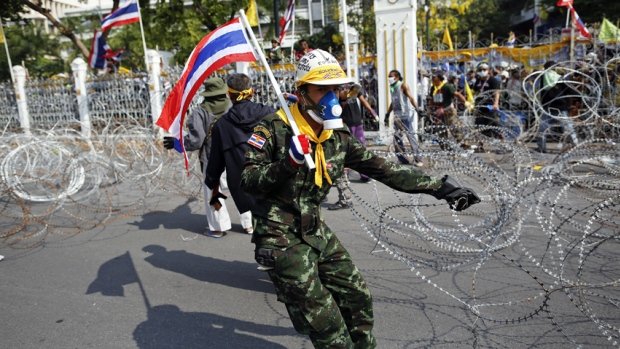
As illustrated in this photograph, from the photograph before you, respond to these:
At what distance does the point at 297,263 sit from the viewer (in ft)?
9.27

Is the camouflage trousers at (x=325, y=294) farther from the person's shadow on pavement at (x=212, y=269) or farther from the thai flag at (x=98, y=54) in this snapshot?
the thai flag at (x=98, y=54)

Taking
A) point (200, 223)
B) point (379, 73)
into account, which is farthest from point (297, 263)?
point (379, 73)

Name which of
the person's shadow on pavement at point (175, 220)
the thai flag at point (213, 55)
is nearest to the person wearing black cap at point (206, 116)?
the person's shadow on pavement at point (175, 220)

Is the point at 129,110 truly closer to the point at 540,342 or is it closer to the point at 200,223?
the point at 200,223

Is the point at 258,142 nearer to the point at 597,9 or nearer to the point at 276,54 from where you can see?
the point at 276,54

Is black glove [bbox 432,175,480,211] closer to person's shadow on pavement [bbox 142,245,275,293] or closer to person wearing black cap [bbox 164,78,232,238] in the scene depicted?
person's shadow on pavement [bbox 142,245,275,293]

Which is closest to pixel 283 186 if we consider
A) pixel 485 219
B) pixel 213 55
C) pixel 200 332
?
pixel 213 55

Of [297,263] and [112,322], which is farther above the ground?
[297,263]

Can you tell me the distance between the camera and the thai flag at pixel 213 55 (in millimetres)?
3902

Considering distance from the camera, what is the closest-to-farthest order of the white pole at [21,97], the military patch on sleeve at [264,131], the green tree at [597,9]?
the military patch on sleeve at [264,131] → the white pole at [21,97] → the green tree at [597,9]

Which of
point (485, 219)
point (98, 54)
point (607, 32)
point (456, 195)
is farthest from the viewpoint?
point (98, 54)

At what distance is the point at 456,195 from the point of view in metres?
3.09

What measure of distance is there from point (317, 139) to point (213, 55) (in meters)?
1.59

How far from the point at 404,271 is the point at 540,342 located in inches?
63.9
